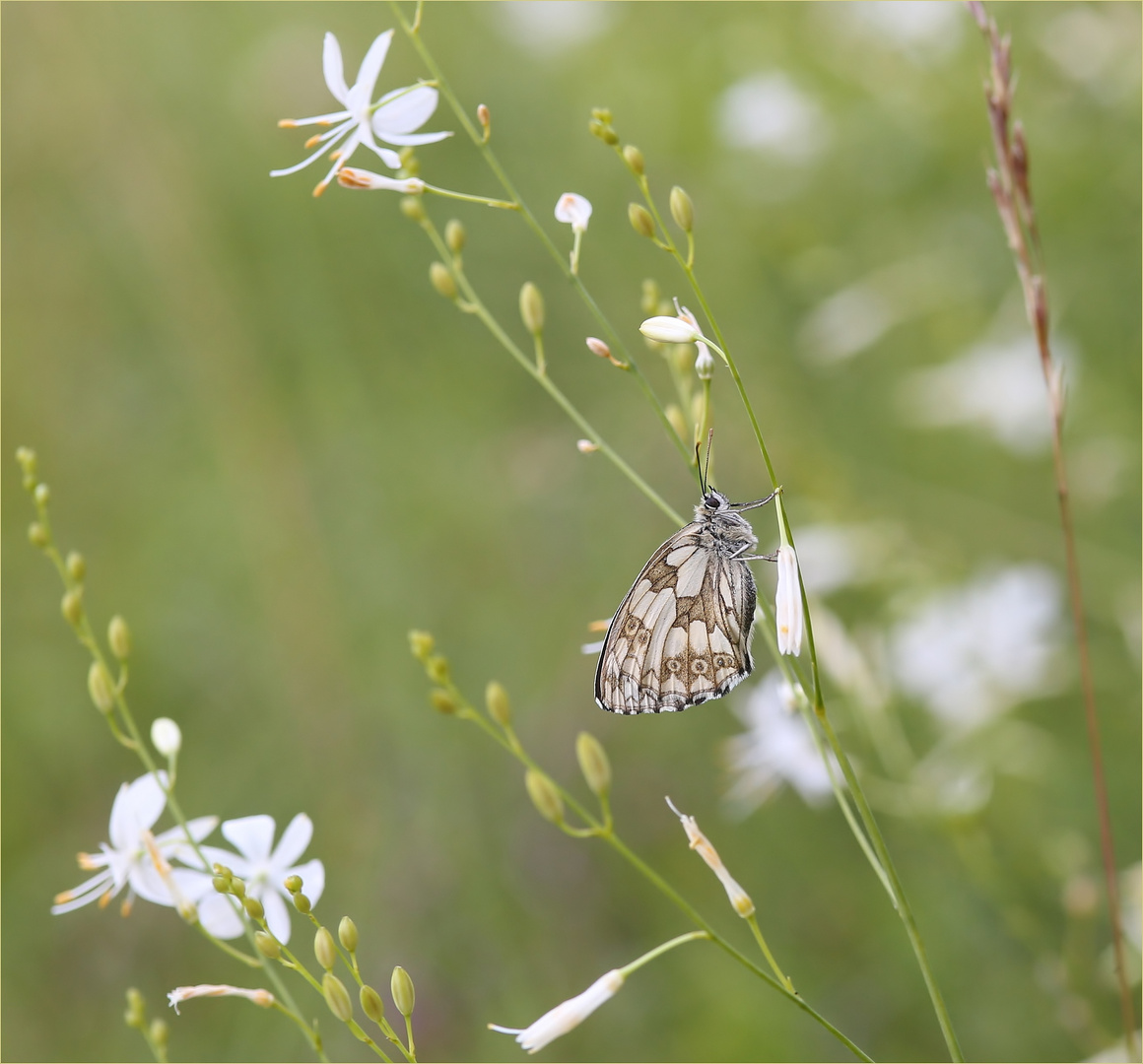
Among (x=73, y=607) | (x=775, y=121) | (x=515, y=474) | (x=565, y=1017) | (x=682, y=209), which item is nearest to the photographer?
(x=565, y=1017)

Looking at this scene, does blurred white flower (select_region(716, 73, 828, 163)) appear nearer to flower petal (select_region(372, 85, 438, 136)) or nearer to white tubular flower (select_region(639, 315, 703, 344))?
flower petal (select_region(372, 85, 438, 136))

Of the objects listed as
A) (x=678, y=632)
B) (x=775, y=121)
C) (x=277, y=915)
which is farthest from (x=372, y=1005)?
(x=775, y=121)

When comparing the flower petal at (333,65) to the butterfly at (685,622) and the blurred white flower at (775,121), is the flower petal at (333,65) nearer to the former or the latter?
the butterfly at (685,622)

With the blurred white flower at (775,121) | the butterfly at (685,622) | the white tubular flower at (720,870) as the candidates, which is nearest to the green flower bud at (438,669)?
the white tubular flower at (720,870)

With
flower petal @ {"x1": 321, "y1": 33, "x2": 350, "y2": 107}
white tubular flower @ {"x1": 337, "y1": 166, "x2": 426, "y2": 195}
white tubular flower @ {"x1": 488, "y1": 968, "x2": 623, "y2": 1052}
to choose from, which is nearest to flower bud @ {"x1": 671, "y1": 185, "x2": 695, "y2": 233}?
white tubular flower @ {"x1": 337, "y1": 166, "x2": 426, "y2": 195}

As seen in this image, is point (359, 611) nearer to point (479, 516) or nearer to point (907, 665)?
point (479, 516)

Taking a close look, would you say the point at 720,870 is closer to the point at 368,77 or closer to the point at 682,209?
the point at 682,209
